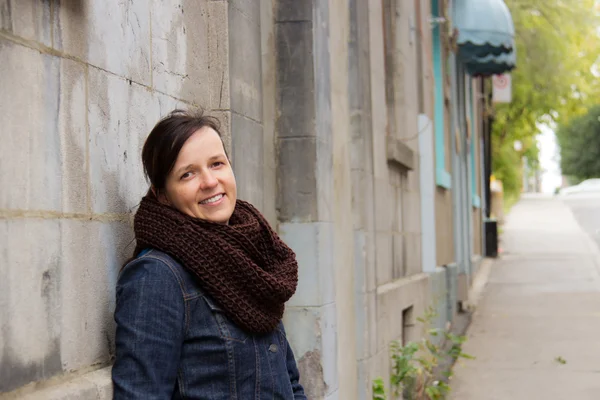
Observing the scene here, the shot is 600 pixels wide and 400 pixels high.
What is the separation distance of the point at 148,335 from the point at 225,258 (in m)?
0.32

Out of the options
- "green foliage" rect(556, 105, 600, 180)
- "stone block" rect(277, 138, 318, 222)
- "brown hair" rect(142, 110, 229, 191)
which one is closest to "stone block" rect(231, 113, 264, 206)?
"stone block" rect(277, 138, 318, 222)

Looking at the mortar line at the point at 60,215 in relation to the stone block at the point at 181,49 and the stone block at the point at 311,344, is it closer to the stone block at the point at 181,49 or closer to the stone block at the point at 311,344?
the stone block at the point at 181,49

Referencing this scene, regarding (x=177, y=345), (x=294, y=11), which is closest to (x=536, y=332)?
(x=294, y=11)

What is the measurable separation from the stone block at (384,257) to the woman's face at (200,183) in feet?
13.3

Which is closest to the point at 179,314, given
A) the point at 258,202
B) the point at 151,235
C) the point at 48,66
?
the point at 151,235

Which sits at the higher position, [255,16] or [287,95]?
[255,16]

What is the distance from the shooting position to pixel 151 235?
8.14 ft

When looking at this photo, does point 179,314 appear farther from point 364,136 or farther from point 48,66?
point 364,136

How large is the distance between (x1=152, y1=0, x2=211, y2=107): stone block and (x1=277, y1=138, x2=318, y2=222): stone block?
3.38 feet

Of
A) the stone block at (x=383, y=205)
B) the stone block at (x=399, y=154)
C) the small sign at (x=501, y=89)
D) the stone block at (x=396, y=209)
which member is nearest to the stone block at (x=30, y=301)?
the stone block at (x=383, y=205)

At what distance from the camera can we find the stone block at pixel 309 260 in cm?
461

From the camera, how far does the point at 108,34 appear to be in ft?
9.05

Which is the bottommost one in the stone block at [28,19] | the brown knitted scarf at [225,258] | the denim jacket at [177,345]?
the denim jacket at [177,345]

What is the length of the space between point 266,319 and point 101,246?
20.0 inches
